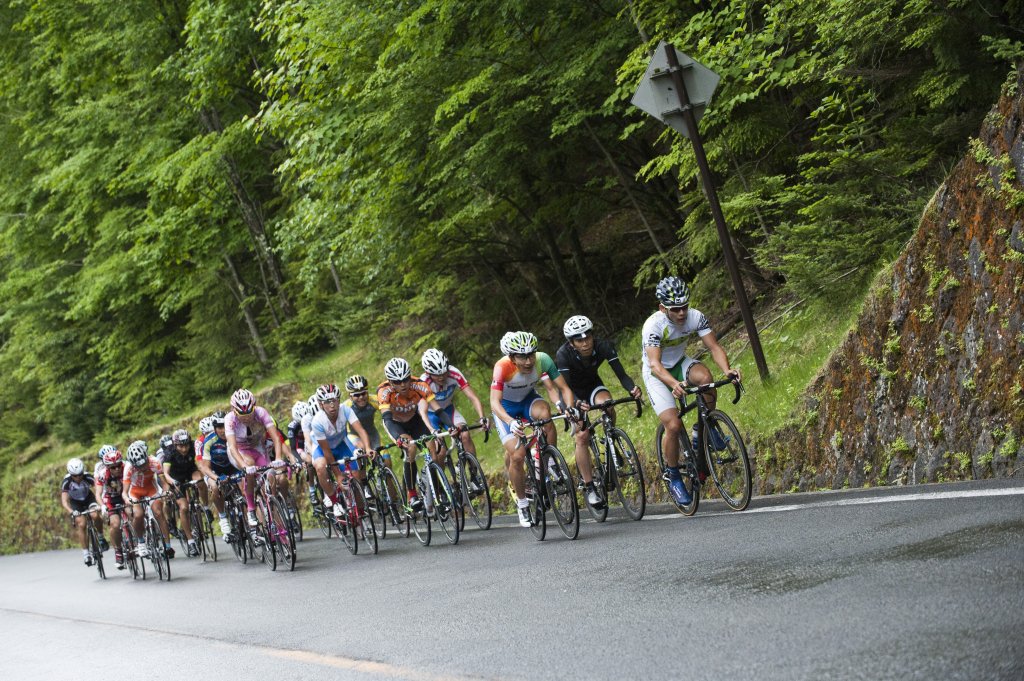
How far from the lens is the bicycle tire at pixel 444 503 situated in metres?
12.9

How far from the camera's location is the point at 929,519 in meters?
6.96

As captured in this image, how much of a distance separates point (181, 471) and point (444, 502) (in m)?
8.16

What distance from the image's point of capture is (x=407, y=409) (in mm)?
14273

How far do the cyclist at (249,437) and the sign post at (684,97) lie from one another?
6.18m

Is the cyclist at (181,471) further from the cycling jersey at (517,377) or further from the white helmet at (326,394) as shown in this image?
the cycling jersey at (517,377)

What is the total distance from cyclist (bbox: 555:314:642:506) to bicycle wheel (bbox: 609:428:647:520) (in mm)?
241

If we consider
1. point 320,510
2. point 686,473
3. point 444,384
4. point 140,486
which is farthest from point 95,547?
point 686,473

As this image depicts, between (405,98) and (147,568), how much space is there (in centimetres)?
989

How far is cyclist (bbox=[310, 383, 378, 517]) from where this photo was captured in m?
13.8

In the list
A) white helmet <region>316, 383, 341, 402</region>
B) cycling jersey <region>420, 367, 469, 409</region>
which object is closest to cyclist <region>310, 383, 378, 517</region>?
white helmet <region>316, 383, 341, 402</region>

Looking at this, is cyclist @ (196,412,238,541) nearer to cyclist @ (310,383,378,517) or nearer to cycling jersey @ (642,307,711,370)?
A: cyclist @ (310,383,378,517)

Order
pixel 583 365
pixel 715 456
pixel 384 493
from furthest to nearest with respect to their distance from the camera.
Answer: pixel 384 493 → pixel 583 365 → pixel 715 456

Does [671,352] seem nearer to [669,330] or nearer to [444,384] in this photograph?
[669,330]

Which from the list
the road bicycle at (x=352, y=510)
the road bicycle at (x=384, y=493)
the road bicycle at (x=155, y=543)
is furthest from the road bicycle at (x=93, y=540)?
the road bicycle at (x=352, y=510)
